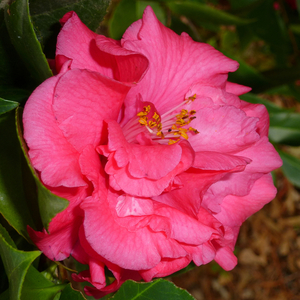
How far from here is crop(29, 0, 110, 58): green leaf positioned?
1.95 feet

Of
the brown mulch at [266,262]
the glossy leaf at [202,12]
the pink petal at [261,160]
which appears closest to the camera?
the pink petal at [261,160]

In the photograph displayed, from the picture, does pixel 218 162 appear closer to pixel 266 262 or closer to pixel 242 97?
pixel 242 97

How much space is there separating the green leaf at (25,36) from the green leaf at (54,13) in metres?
0.06

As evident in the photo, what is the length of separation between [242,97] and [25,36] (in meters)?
0.95

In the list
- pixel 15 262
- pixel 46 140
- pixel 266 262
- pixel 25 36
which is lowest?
pixel 266 262

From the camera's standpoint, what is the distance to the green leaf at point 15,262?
0.47 metres

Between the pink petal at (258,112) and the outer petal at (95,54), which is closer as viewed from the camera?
the outer petal at (95,54)

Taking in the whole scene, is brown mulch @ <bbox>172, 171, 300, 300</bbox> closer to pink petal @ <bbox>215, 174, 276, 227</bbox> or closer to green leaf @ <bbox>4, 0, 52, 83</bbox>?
pink petal @ <bbox>215, 174, 276, 227</bbox>

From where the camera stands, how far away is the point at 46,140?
0.48 m

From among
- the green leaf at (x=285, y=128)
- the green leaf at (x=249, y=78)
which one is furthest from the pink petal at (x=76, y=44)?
the green leaf at (x=285, y=128)

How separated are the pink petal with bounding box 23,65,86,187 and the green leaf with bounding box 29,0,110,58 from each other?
0.52ft

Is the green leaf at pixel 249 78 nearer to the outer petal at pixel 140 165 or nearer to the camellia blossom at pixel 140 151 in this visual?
the camellia blossom at pixel 140 151

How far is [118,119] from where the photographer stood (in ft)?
2.09

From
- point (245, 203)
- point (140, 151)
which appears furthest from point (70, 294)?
point (245, 203)
